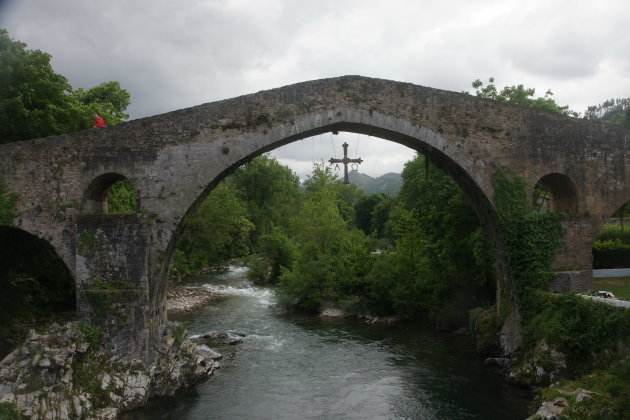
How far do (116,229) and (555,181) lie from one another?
10134 mm

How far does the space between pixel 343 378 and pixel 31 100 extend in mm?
10590

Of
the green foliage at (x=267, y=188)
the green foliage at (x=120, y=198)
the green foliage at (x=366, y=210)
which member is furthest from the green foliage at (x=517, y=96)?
the green foliage at (x=366, y=210)

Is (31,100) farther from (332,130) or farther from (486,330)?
(486,330)

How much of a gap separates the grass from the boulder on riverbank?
10.2 m

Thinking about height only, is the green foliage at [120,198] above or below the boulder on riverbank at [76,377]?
above

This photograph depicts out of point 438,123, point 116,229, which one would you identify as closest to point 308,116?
point 438,123

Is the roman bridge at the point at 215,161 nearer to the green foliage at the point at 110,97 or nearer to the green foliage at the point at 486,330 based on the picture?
the green foliage at the point at 486,330

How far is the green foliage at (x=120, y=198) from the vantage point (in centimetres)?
1566

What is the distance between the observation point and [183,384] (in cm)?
1119

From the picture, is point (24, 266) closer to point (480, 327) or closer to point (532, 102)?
point (480, 327)

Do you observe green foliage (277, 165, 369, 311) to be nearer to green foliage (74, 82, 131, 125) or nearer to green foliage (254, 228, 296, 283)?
green foliage (254, 228, 296, 283)

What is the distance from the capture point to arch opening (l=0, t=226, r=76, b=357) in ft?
40.8

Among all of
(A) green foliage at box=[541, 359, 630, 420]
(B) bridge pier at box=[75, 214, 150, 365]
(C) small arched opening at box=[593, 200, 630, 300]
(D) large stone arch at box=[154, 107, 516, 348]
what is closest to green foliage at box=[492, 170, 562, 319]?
(D) large stone arch at box=[154, 107, 516, 348]

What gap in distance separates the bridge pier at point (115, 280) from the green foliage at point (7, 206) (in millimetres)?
1623
